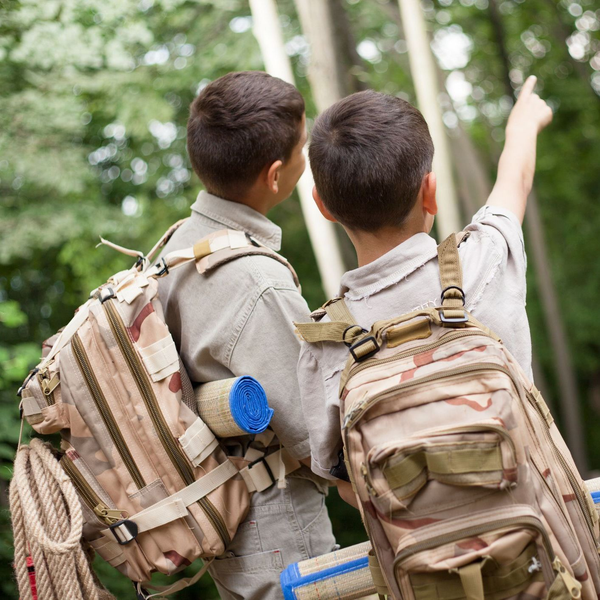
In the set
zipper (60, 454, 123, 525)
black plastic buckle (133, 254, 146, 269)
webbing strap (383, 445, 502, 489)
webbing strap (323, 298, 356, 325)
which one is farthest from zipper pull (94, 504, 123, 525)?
webbing strap (383, 445, 502, 489)

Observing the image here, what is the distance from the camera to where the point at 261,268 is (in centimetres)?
175

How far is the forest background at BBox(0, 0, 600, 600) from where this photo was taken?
16.4 feet

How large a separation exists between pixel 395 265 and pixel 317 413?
1.18 feet

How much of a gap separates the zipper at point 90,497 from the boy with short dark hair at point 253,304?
1.05 ft

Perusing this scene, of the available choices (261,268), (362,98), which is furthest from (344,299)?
(362,98)

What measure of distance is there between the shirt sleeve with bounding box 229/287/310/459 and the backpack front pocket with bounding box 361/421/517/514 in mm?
525

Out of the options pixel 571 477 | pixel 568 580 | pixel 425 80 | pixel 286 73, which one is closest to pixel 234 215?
pixel 571 477

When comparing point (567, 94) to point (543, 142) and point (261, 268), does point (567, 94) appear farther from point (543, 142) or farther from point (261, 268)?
point (261, 268)

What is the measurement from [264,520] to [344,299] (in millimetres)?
648

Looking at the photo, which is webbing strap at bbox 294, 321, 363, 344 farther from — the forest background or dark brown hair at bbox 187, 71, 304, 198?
the forest background

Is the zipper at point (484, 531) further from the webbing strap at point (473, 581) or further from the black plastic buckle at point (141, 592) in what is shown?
the black plastic buckle at point (141, 592)

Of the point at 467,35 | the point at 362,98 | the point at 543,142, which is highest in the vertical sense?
the point at 467,35

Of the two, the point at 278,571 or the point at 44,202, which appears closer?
the point at 278,571

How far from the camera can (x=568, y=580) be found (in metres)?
1.18
